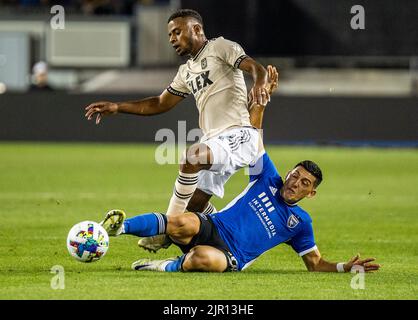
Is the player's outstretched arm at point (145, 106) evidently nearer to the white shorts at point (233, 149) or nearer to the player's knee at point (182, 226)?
the white shorts at point (233, 149)

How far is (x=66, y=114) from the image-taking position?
88.4ft

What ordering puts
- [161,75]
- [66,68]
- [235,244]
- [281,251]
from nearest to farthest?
[235,244] → [281,251] → [161,75] → [66,68]

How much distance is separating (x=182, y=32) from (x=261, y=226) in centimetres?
188

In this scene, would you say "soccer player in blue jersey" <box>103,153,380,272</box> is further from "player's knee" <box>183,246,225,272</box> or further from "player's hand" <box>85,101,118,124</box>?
"player's hand" <box>85,101,118,124</box>

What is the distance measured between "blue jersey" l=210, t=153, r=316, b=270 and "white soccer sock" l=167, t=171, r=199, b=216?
318 mm

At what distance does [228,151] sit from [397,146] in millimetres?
18128

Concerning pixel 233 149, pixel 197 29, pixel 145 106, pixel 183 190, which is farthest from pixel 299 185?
pixel 145 106

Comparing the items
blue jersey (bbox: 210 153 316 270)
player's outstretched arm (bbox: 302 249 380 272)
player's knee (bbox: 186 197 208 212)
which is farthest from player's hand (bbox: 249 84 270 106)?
player's knee (bbox: 186 197 208 212)

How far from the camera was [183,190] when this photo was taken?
908cm

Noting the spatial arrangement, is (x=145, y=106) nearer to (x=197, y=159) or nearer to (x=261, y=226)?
(x=197, y=159)

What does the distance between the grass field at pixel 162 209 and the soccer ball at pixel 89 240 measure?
0.69 feet

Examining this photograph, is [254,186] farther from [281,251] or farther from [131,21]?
[131,21]
